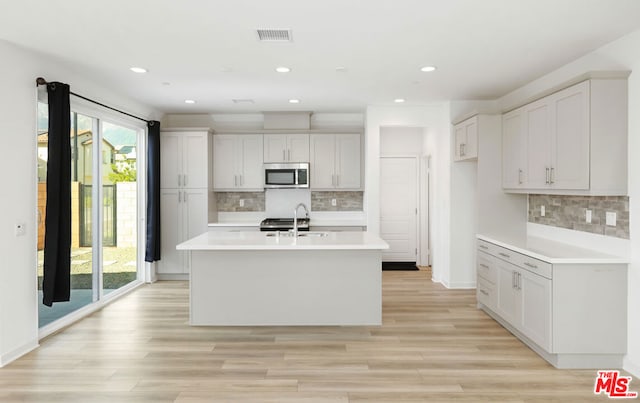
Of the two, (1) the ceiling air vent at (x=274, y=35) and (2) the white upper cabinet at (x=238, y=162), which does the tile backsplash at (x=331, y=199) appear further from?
(1) the ceiling air vent at (x=274, y=35)

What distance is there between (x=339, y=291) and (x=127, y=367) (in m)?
1.94

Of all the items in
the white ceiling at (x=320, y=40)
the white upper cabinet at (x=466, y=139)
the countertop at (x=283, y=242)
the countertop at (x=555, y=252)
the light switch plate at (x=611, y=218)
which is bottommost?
the countertop at (x=555, y=252)

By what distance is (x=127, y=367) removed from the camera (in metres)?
3.56

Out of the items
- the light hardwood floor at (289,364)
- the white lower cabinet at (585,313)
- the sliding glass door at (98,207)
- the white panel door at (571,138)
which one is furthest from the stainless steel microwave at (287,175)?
the white lower cabinet at (585,313)

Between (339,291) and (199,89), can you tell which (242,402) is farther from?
(199,89)

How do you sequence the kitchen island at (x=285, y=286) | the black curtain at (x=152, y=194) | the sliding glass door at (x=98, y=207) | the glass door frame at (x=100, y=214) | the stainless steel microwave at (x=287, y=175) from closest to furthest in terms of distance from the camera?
the kitchen island at (x=285, y=286), the sliding glass door at (x=98, y=207), the glass door frame at (x=100, y=214), the black curtain at (x=152, y=194), the stainless steel microwave at (x=287, y=175)

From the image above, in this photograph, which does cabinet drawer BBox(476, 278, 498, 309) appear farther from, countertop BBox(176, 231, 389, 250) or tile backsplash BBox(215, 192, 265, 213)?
tile backsplash BBox(215, 192, 265, 213)

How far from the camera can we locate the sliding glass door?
463 centimetres

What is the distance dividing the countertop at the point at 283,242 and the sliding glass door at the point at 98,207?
4.88 feet

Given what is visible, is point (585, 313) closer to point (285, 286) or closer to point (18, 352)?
point (285, 286)

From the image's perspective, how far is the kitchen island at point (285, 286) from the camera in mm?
4336

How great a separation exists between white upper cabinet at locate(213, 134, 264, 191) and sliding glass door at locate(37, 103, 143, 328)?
3.98 feet

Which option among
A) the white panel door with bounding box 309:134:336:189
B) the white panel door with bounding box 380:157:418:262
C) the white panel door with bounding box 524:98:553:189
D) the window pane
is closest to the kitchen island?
the white panel door with bounding box 524:98:553:189

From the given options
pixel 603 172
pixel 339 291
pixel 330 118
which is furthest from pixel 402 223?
pixel 603 172
